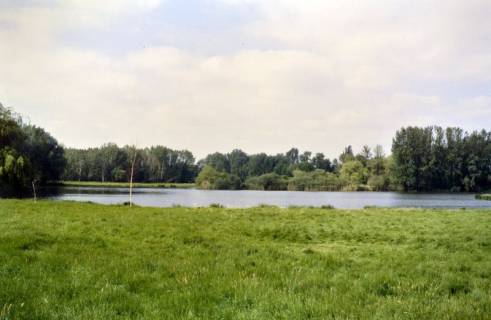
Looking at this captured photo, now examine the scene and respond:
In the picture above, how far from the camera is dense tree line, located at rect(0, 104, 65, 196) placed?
5606 cm

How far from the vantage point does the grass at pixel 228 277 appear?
22.1ft

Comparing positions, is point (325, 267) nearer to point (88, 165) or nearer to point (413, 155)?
point (413, 155)

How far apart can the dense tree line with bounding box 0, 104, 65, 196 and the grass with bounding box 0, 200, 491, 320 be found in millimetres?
32004

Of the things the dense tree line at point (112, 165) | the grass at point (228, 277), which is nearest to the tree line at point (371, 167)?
the dense tree line at point (112, 165)

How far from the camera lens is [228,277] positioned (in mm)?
8938

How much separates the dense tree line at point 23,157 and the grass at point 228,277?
3200 cm

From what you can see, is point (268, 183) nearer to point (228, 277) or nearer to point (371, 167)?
point (371, 167)

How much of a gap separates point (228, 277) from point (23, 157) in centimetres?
5963

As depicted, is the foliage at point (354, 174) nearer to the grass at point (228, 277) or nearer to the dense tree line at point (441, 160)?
the dense tree line at point (441, 160)

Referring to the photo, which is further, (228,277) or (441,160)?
(441,160)

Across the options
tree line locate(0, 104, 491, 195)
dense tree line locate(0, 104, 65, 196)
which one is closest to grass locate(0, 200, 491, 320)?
dense tree line locate(0, 104, 65, 196)

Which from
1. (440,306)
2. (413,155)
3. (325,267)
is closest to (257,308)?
(440,306)

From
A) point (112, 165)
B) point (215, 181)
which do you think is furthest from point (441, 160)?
point (112, 165)

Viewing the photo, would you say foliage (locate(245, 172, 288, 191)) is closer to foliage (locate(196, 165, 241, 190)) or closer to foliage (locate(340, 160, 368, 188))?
foliage (locate(196, 165, 241, 190))
